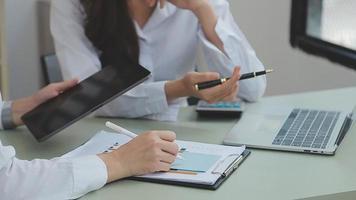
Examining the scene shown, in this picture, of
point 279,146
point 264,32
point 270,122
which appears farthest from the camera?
point 264,32

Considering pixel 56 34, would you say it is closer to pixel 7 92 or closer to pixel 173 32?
pixel 173 32

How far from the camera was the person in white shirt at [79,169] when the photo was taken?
958 millimetres

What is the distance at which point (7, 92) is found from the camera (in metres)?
2.42

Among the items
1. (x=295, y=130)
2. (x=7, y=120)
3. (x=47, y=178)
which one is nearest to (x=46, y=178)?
(x=47, y=178)

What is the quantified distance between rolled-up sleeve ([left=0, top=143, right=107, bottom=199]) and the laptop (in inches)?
13.2

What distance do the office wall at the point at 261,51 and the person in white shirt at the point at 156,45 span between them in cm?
88

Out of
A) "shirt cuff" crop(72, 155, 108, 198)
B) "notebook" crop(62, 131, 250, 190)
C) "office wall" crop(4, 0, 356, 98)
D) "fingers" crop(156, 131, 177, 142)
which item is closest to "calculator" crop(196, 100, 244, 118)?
"notebook" crop(62, 131, 250, 190)

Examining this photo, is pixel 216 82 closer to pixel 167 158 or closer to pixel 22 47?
pixel 167 158

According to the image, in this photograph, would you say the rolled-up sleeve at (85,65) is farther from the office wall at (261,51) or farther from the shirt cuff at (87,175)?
the office wall at (261,51)

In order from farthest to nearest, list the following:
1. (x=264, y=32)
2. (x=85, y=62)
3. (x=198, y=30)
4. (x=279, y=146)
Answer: (x=264, y=32)
(x=198, y=30)
(x=85, y=62)
(x=279, y=146)

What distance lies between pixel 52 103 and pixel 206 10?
52 centimetres

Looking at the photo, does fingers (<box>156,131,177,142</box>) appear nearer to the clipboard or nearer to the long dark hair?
the clipboard

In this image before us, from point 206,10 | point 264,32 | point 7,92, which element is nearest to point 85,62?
point 206,10

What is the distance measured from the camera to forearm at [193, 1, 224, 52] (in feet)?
5.29
